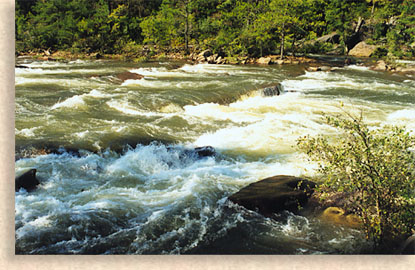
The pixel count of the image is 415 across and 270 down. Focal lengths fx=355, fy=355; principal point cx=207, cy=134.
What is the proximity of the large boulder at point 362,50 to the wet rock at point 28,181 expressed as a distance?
21740 millimetres

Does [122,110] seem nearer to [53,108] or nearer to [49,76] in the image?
[53,108]

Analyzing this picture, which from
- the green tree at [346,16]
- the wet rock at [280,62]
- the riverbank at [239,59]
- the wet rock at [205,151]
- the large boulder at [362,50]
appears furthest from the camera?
the green tree at [346,16]

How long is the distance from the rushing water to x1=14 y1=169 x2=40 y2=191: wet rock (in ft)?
0.26

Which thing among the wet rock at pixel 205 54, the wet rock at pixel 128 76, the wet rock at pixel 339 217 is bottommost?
the wet rock at pixel 339 217

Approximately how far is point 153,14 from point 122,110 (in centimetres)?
1285

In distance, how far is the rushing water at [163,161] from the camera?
10.7 ft

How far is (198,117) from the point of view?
24.6 ft

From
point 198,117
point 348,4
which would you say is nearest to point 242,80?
point 198,117

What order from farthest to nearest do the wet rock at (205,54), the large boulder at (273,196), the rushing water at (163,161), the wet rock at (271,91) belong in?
the wet rock at (205,54) → the wet rock at (271,91) → the large boulder at (273,196) → the rushing water at (163,161)

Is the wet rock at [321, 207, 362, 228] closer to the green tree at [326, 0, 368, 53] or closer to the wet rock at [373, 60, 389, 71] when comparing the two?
the wet rock at [373, 60, 389, 71]

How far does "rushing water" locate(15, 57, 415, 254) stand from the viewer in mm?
3262

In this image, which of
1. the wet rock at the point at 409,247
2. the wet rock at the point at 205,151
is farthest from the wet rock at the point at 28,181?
the wet rock at the point at 409,247

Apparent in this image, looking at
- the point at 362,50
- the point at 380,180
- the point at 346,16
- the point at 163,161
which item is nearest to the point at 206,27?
the point at 362,50

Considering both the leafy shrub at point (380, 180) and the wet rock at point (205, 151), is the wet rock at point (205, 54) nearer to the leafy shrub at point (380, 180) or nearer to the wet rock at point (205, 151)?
the wet rock at point (205, 151)
